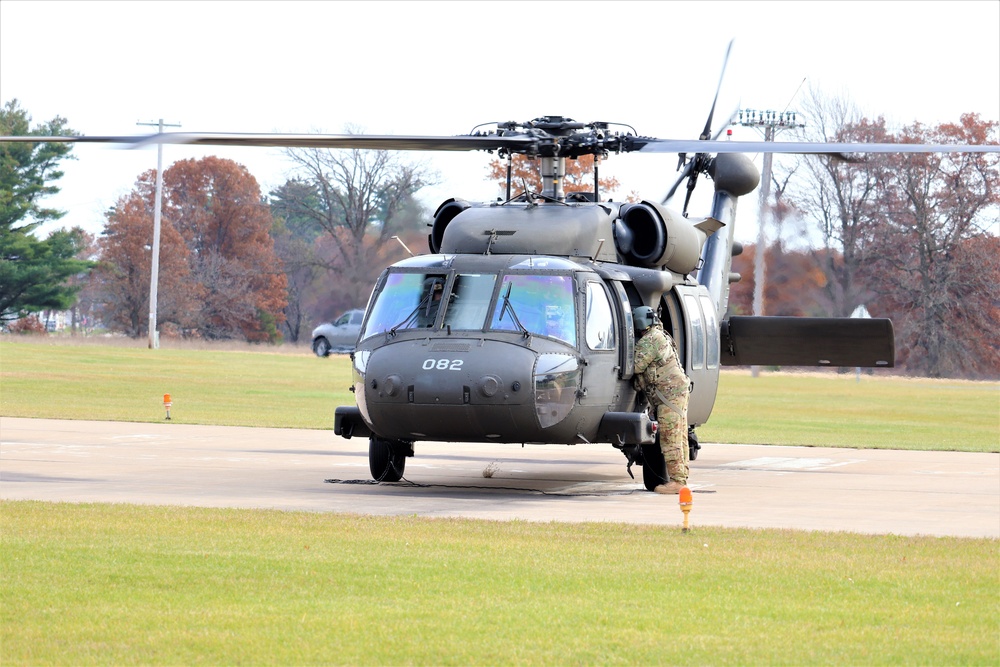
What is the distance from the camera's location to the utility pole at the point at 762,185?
38.0 meters

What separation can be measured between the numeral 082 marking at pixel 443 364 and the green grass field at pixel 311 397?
41.4ft

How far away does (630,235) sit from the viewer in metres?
16.6

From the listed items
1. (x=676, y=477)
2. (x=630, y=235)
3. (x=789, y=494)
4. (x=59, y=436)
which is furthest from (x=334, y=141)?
(x=59, y=436)

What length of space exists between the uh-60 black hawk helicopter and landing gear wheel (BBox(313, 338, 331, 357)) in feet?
150

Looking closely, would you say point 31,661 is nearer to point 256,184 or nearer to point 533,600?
point 533,600

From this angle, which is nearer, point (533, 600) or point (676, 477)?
point (533, 600)

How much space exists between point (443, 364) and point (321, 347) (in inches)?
1952

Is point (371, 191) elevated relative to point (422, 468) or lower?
elevated

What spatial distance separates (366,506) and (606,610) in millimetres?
5874

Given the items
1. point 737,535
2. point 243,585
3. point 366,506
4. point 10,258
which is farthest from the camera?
point 10,258

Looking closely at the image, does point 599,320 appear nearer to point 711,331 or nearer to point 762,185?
point 711,331

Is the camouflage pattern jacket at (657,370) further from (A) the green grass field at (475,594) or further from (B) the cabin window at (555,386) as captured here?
(A) the green grass field at (475,594)

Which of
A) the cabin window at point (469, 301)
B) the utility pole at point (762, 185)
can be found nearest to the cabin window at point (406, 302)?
the cabin window at point (469, 301)

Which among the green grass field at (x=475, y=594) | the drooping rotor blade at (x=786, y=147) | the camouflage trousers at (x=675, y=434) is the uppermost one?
the drooping rotor blade at (x=786, y=147)
